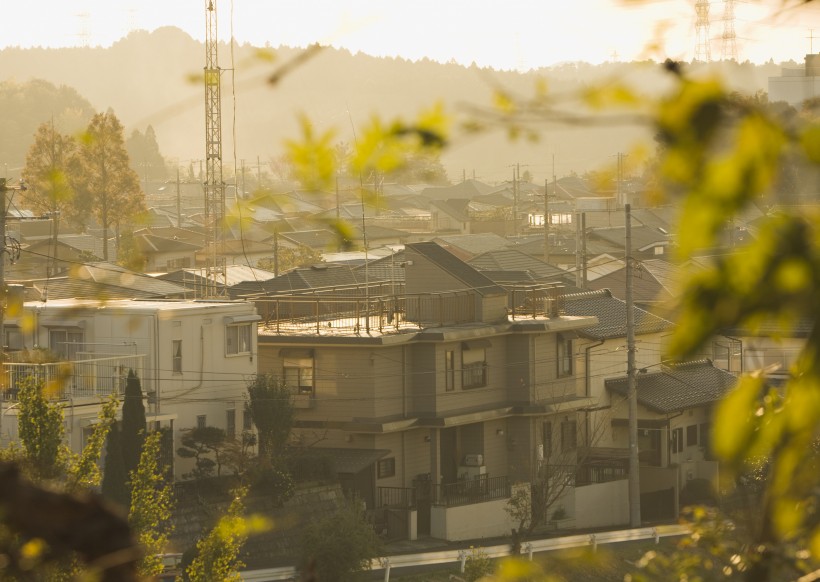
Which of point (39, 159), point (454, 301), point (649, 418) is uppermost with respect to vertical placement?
point (39, 159)

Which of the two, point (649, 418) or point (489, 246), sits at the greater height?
point (489, 246)

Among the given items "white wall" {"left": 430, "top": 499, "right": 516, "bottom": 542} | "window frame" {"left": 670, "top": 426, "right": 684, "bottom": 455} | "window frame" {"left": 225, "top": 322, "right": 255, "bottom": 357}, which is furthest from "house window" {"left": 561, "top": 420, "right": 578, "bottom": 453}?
"window frame" {"left": 225, "top": 322, "right": 255, "bottom": 357}

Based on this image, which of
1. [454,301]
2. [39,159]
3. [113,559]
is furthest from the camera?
[39,159]

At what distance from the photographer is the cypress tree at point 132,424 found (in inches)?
527

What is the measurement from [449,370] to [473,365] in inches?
21.0

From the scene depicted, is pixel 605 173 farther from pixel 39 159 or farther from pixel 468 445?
pixel 39 159

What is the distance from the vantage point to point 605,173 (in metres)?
1.82

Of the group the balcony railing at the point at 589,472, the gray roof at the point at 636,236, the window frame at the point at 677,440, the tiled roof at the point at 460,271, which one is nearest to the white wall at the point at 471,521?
the balcony railing at the point at 589,472

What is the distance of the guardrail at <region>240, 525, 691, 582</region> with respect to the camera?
1288 centimetres

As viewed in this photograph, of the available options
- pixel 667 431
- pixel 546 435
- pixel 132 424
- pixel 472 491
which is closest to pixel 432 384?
pixel 472 491

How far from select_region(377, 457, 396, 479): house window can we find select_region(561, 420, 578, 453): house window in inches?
127

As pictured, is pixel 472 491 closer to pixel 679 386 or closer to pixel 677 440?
pixel 677 440

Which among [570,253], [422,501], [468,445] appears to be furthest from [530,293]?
[570,253]

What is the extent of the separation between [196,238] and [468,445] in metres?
19.6
